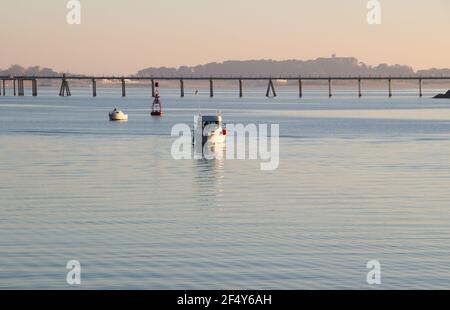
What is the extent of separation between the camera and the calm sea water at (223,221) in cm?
2788

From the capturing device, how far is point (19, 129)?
4451 inches

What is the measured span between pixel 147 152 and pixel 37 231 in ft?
136

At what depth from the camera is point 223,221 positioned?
38031 millimetres

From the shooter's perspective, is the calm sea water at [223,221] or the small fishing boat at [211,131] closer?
the calm sea water at [223,221]

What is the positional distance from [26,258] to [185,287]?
5.88m

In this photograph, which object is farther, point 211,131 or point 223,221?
point 211,131

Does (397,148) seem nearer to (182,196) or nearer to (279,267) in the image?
(182,196)

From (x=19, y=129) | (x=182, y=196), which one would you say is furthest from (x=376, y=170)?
(x=19, y=129)

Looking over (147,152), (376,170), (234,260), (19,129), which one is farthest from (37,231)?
(19,129)

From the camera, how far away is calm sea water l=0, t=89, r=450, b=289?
27.9m

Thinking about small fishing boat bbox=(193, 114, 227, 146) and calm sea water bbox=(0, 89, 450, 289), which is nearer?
calm sea water bbox=(0, 89, 450, 289)
